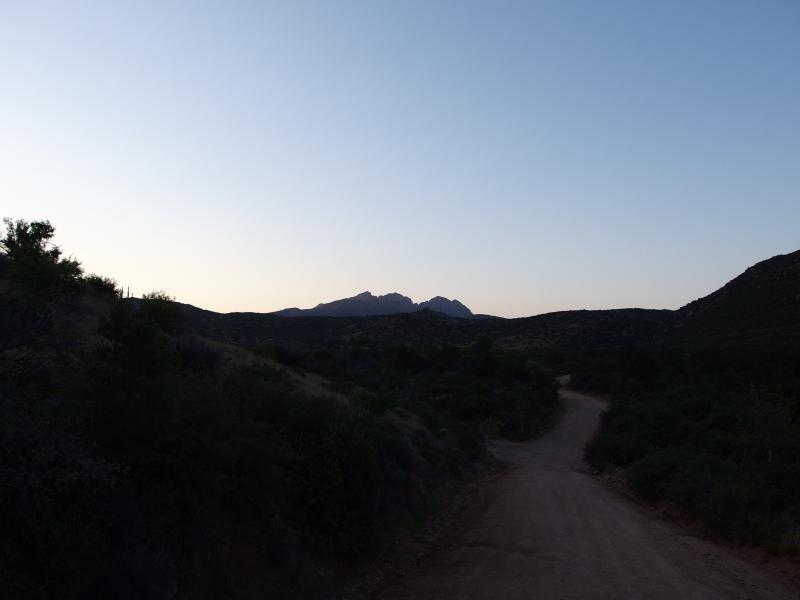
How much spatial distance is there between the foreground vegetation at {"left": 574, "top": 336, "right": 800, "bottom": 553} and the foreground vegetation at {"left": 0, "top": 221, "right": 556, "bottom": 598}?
7907 millimetres

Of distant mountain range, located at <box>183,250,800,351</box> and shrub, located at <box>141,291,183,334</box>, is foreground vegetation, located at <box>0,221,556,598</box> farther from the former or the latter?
distant mountain range, located at <box>183,250,800,351</box>

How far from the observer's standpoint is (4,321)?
7.10 metres

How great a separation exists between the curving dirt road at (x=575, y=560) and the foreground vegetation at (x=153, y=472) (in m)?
1.76

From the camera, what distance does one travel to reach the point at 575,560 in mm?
11750

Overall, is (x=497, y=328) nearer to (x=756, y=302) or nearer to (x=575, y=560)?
(x=756, y=302)

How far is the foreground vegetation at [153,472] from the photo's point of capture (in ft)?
19.4

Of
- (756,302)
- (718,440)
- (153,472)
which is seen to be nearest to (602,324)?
(756,302)

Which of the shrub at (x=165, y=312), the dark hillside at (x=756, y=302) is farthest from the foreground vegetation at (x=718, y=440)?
the dark hillside at (x=756, y=302)

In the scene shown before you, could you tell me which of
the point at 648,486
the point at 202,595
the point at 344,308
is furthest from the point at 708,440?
the point at 344,308

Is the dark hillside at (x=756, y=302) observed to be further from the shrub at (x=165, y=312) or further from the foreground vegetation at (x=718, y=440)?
the shrub at (x=165, y=312)

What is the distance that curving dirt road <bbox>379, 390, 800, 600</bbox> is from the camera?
395 inches

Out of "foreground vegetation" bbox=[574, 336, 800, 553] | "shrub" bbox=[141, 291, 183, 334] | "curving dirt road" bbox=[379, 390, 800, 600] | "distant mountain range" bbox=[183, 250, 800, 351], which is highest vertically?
"distant mountain range" bbox=[183, 250, 800, 351]

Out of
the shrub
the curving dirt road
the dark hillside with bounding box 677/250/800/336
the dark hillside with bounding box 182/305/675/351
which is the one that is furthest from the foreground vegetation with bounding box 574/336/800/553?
the dark hillside with bounding box 182/305/675/351

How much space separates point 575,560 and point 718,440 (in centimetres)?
1522
